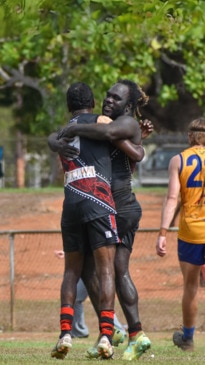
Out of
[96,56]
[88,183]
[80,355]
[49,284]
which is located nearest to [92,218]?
[88,183]

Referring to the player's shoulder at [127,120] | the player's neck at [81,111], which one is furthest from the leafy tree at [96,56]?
the player's shoulder at [127,120]

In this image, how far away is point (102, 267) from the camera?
8461mm

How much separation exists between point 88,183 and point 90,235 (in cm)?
39

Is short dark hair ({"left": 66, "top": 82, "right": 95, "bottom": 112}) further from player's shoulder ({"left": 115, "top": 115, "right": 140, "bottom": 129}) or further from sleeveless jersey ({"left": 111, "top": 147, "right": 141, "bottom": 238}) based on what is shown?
sleeveless jersey ({"left": 111, "top": 147, "right": 141, "bottom": 238})

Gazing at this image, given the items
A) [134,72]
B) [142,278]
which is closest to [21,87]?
[134,72]

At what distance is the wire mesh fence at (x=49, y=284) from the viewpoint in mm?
14672

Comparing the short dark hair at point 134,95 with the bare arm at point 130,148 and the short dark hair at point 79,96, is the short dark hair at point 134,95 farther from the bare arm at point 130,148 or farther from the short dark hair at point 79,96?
the bare arm at point 130,148

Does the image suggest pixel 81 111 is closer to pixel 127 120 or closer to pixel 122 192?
pixel 127 120

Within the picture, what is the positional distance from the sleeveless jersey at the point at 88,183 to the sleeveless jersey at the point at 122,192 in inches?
8.3

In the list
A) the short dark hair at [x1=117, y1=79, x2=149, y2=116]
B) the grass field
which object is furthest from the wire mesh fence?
the short dark hair at [x1=117, y1=79, x2=149, y2=116]

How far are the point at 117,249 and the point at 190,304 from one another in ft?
4.61

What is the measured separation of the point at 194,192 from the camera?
967 centimetres

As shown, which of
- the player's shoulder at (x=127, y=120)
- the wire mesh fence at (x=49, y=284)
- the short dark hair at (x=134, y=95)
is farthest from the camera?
the wire mesh fence at (x=49, y=284)

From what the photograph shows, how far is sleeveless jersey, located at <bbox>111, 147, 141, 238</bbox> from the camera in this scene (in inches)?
347
